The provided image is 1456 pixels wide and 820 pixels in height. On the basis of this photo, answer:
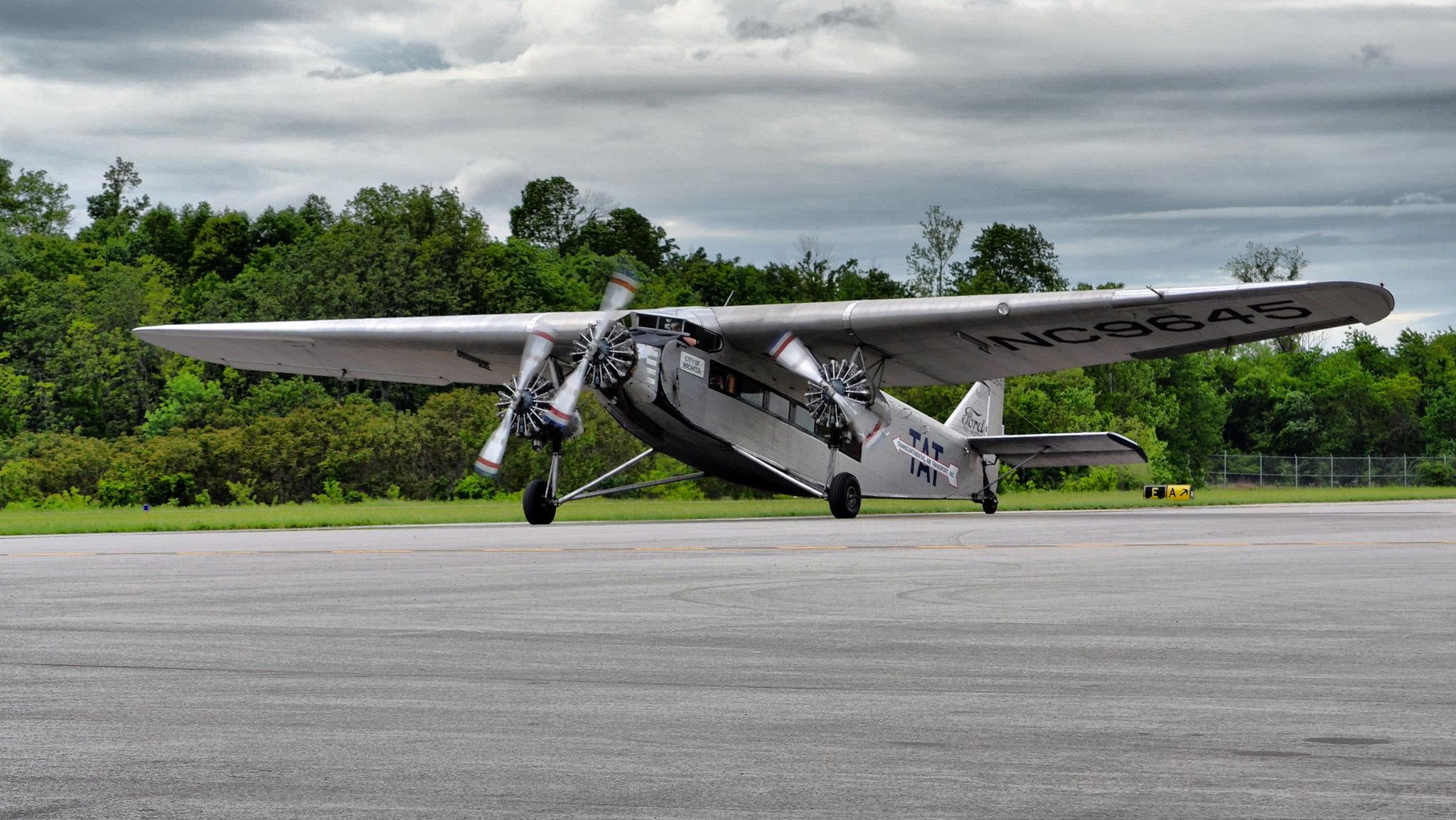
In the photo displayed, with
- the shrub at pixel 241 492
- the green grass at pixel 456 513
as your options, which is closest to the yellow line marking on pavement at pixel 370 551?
the green grass at pixel 456 513

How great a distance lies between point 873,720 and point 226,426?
5758 cm

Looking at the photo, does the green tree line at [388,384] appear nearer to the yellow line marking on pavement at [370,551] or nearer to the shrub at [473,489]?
the shrub at [473,489]

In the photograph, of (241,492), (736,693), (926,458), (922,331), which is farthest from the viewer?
(241,492)

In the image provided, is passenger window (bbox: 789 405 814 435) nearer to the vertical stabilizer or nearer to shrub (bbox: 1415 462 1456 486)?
the vertical stabilizer

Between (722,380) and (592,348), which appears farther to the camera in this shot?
(722,380)

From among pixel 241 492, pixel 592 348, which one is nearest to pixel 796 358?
pixel 592 348

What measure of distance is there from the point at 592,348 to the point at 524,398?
138 cm

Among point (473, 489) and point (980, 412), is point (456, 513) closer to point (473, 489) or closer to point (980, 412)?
point (980, 412)

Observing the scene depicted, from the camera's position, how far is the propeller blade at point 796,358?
25.5 metres

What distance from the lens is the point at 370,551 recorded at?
57.6ft

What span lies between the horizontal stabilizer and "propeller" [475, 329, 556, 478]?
406 inches

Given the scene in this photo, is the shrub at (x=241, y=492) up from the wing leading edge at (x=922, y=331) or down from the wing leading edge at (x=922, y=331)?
down

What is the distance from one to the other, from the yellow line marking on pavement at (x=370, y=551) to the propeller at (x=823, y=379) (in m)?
9.41

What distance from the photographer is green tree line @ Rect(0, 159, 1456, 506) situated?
50.2 meters
